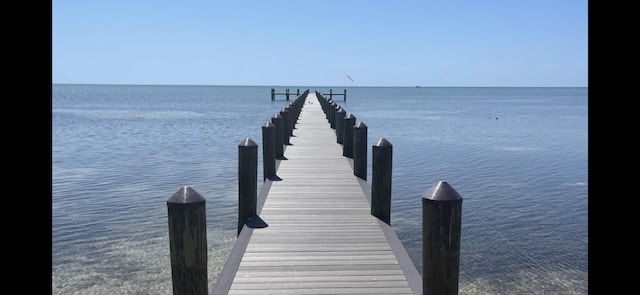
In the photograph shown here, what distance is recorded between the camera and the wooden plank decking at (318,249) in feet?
18.9

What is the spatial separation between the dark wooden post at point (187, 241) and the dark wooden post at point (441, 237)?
1875 mm

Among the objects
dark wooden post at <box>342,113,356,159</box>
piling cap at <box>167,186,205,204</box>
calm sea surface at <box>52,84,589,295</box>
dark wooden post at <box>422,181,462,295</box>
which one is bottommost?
calm sea surface at <box>52,84,589,295</box>

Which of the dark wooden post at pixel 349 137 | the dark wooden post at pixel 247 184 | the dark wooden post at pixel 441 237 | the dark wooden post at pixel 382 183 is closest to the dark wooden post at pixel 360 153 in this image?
the dark wooden post at pixel 349 137

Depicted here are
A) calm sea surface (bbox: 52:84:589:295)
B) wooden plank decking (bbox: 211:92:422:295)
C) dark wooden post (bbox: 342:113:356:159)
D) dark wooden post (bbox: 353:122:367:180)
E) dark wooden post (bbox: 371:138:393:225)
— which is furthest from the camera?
dark wooden post (bbox: 342:113:356:159)

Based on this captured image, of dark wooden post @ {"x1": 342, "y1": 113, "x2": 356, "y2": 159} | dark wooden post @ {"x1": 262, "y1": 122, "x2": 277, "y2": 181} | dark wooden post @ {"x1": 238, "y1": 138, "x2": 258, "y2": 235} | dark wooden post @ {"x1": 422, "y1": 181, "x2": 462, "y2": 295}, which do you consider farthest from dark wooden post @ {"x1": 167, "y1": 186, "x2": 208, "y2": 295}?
dark wooden post @ {"x1": 342, "y1": 113, "x2": 356, "y2": 159}

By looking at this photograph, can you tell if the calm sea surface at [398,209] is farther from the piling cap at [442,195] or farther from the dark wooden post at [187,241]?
the piling cap at [442,195]

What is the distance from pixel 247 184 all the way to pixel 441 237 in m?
4.38

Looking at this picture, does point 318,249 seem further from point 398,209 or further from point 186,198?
point 398,209

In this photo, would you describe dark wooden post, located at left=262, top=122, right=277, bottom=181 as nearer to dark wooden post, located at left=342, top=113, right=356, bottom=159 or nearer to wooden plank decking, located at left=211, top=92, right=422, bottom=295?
wooden plank decking, located at left=211, top=92, right=422, bottom=295

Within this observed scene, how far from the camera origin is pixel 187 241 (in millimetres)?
4547

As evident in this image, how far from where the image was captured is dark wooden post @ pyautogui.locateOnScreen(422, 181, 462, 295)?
461 cm

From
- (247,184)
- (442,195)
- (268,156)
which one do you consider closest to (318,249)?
(247,184)

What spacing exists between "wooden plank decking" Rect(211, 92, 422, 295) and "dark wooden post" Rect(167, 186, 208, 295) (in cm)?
86
